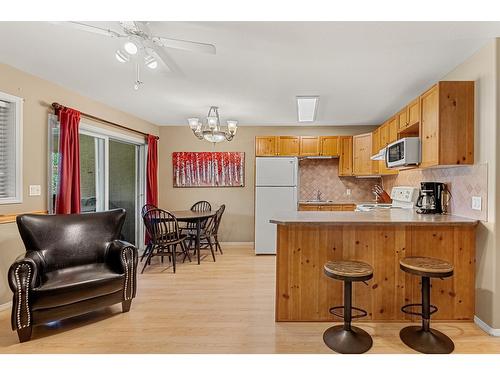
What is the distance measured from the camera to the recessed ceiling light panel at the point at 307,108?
3.72 m

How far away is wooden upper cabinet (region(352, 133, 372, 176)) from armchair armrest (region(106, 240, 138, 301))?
3.92 m

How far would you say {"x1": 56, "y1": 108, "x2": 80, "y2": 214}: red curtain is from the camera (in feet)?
10.7

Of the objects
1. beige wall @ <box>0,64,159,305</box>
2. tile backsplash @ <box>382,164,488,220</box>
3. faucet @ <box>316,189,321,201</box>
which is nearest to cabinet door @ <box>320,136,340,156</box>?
faucet @ <box>316,189,321,201</box>

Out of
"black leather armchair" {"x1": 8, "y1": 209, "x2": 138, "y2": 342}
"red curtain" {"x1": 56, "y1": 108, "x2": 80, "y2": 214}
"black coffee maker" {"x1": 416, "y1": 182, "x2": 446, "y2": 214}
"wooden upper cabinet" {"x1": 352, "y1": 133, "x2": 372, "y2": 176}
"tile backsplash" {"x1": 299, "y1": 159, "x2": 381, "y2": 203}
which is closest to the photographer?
"black leather armchair" {"x1": 8, "y1": 209, "x2": 138, "y2": 342}

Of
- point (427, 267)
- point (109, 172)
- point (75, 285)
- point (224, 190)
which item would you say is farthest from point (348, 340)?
point (109, 172)

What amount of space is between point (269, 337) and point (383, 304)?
1.12 meters

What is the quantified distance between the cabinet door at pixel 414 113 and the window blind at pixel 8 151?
432 cm

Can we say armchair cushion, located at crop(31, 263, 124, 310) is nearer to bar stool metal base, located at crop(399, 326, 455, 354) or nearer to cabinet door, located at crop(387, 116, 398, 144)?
bar stool metal base, located at crop(399, 326, 455, 354)

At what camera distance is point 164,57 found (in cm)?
254

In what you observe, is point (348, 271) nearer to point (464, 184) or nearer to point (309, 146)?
point (464, 184)

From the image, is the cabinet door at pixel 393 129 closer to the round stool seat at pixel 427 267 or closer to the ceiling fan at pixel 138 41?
the round stool seat at pixel 427 267

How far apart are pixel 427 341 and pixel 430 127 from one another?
192cm

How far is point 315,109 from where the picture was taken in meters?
4.20
